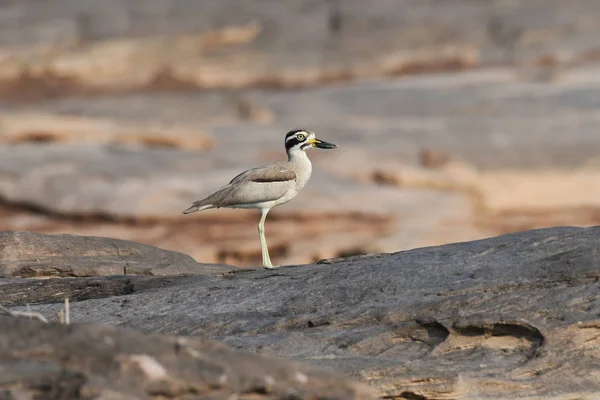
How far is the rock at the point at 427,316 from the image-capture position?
997 cm

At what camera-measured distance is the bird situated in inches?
602

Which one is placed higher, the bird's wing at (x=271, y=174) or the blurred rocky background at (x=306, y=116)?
the blurred rocky background at (x=306, y=116)

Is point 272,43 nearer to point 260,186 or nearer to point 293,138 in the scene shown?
point 293,138

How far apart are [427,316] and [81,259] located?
18.0ft

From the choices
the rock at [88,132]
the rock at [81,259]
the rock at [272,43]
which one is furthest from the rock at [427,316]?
the rock at [272,43]

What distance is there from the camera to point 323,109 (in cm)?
3675

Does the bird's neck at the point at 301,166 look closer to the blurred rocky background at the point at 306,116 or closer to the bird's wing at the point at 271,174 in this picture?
the bird's wing at the point at 271,174

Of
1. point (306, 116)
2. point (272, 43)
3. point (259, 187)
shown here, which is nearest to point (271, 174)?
point (259, 187)

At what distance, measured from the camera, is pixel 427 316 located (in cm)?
1048

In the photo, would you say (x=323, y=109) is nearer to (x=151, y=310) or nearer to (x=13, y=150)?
(x=13, y=150)

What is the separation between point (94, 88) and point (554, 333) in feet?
110

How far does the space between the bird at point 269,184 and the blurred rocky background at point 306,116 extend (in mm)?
11993

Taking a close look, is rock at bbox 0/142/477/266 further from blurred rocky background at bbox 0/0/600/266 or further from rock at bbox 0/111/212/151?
rock at bbox 0/111/212/151

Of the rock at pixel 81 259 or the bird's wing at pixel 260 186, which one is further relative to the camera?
the bird's wing at pixel 260 186
